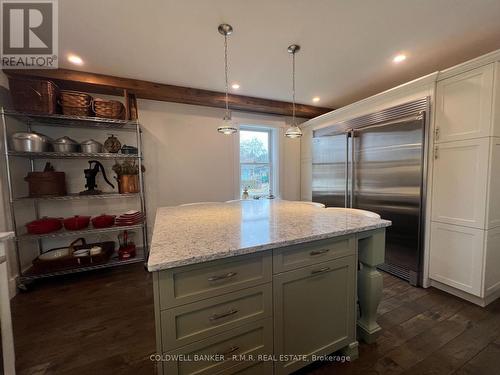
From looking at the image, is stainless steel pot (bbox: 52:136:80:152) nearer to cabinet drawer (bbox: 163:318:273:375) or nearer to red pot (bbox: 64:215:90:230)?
red pot (bbox: 64:215:90:230)

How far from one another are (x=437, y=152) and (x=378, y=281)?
4.85 feet

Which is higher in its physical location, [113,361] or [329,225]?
[329,225]

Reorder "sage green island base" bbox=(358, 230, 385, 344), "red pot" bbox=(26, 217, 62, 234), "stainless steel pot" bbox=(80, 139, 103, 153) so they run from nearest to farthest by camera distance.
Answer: "sage green island base" bbox=(358, 230, 385, 344) < "red pot" bbox=(26, 217, 62, 234) < "stainless steel pot" bbox=(80, 139, 103, 153)

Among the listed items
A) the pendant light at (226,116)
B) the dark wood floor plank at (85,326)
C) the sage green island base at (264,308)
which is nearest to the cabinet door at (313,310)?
the sage green island base at (264,308)

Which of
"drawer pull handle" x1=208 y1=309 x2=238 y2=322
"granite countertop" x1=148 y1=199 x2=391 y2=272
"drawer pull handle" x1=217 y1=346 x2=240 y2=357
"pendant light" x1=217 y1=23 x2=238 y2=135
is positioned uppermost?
"pendant light" x1=217 y1=23 x2=238 y2=135

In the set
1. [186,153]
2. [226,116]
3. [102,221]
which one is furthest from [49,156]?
[226,116]

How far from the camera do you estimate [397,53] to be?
207 cm

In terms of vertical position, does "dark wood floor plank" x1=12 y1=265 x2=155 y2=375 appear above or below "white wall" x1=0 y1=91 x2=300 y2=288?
below

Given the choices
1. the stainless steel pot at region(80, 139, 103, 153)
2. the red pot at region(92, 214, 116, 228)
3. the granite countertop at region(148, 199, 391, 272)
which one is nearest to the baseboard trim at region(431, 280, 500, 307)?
the granite countertop at region(148, 199, 391, 272)

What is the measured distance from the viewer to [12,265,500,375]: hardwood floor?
4.33 ft

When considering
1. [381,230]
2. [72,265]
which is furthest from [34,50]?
[381,230]

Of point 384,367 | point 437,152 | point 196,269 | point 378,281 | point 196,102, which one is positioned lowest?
point 384,367

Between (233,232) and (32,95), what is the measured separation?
102 inches

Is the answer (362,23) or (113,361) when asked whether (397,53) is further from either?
(113,361)
